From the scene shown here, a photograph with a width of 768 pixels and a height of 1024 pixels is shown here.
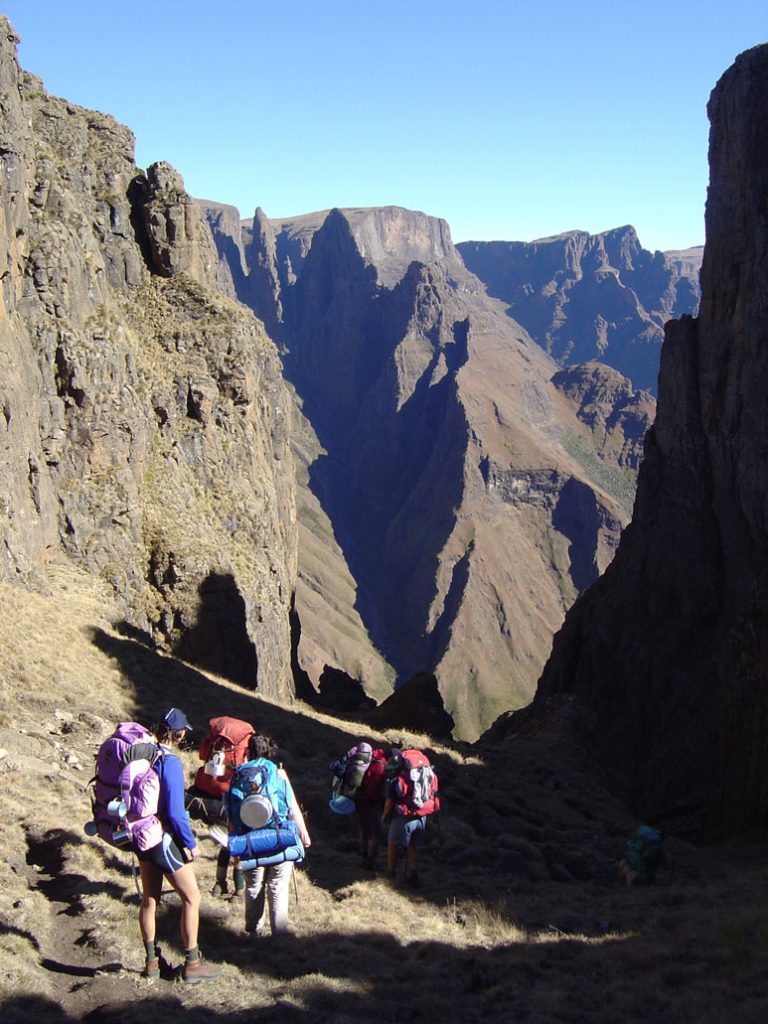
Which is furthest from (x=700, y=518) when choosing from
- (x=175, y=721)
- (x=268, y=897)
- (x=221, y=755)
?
(x=175, y=721)

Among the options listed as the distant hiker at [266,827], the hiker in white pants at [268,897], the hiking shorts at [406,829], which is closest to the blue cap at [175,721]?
the distant hiker at [266,827]

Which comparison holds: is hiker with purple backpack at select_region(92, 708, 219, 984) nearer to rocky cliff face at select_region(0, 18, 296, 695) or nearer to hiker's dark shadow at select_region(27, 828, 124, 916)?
hiker's dark shadow at select_region(27, 828, 124, 916)

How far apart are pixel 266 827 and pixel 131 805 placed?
181 cm

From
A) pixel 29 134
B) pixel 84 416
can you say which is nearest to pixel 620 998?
pixel 84 416

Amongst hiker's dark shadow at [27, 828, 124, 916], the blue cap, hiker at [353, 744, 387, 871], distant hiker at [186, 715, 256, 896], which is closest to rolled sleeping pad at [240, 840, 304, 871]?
distant hiker at [186, 715, 256, 896]

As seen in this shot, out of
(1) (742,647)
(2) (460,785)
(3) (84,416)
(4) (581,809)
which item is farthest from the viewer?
(3) (84,416)

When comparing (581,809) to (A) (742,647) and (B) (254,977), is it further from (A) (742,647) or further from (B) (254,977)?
(B) (254,977)

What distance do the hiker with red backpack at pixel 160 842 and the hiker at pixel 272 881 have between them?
1.33 meters

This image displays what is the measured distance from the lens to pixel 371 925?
1374 cm

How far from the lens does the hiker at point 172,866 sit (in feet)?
34.0

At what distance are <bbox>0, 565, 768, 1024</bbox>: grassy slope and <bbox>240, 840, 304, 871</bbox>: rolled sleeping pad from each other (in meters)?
1.10

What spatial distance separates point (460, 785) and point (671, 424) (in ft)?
120

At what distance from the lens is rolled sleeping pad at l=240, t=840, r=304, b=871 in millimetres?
11399

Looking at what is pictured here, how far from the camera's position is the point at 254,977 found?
35.8 feet
